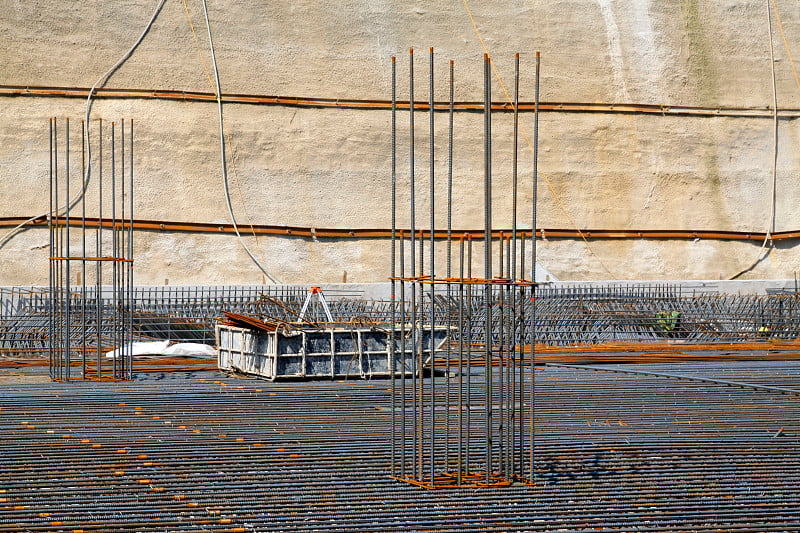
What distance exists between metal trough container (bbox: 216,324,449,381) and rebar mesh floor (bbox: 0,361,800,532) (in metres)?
1.12

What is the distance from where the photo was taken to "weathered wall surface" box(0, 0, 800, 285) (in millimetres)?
25547

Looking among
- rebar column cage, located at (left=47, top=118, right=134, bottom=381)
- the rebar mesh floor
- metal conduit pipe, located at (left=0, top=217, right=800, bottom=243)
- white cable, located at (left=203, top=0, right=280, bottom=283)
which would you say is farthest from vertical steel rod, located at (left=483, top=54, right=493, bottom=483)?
white cable, located at (left=203, top=0, right=280, bottom=283)

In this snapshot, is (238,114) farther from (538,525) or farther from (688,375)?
(538,525)

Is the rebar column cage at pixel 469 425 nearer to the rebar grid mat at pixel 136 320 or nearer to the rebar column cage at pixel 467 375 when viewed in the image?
the rebar column cage at pixel 467 375

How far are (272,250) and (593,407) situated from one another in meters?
15.7

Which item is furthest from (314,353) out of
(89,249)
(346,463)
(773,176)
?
(773,176)

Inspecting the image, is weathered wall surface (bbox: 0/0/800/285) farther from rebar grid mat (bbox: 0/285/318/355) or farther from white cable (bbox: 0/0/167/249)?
rebar grid mat (bbox: 0/285/318/355)

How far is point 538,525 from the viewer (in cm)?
671

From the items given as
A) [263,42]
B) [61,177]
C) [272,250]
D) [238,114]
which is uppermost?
[263,42]

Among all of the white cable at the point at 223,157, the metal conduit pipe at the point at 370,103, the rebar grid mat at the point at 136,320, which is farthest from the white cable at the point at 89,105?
the rebar grid mat at the point at 136,320

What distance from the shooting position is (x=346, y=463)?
27.1 feet

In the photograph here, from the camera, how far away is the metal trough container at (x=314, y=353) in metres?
13.3

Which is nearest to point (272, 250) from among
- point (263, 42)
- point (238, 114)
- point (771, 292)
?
point (238, 114)

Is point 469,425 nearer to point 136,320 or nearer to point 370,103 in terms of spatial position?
point 136,320
